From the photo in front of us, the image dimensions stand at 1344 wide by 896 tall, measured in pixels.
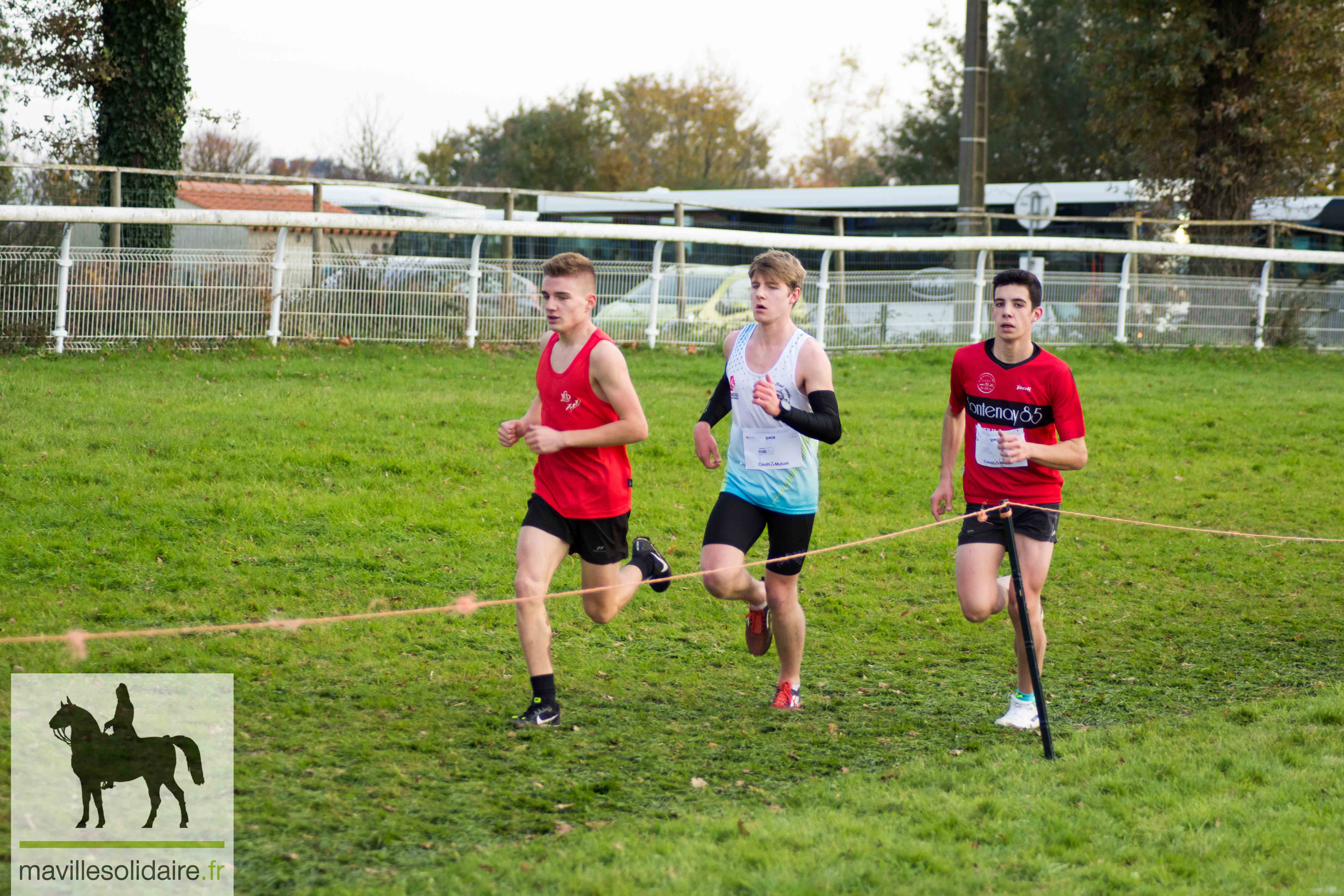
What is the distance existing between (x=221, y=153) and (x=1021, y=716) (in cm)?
4494

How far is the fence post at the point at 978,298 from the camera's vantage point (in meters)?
17.1

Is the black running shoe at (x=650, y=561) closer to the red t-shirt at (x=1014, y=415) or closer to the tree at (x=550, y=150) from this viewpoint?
the red t-shirt at (x=1014, y=415)

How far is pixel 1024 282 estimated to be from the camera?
18.1 ft

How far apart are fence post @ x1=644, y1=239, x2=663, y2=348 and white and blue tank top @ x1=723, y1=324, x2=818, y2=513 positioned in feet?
32.0

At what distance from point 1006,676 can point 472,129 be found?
57.3m

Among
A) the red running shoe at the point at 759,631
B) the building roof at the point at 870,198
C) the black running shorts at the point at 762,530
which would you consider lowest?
the red running shoe at the point at 759,631

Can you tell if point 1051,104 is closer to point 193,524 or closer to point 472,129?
point 472,129

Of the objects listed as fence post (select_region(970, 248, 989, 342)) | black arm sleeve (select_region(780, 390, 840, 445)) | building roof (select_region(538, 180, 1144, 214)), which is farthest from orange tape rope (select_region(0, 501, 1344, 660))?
building roof (select_region(538, 180, 1144, 214))

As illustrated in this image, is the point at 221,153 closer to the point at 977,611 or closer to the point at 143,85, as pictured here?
the point at 143,85

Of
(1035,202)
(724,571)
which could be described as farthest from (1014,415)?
(1035,202)

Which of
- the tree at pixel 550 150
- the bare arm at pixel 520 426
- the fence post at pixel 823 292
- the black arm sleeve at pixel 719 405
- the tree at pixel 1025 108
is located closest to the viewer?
the bare arm at pixel 520 426

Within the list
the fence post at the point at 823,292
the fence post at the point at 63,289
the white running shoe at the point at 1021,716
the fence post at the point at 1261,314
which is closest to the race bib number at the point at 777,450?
the white running shoe at the point at 1021,716

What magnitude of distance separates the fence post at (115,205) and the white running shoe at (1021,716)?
1109 cm

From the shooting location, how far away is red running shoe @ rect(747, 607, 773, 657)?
19.5 ft
